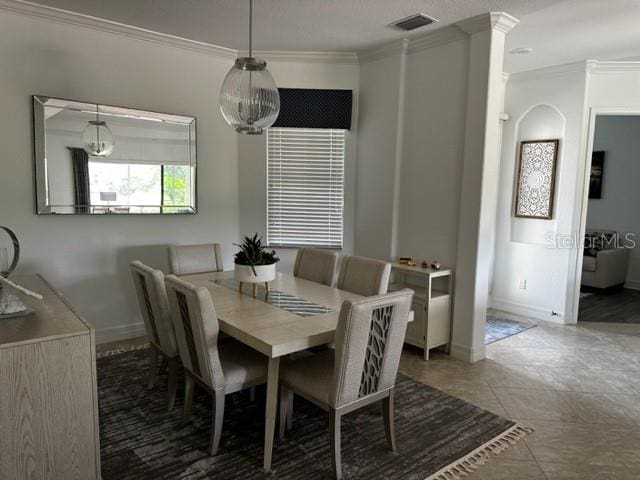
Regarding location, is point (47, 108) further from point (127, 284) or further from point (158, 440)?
point (158, 440)

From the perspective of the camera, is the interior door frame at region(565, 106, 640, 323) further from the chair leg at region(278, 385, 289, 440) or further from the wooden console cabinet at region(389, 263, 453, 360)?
the chair leg at region(278, 385, 289, 440)

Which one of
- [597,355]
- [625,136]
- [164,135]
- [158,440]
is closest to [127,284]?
[164,135]

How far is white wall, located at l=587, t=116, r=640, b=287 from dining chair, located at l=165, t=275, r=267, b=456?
6515 millimetres

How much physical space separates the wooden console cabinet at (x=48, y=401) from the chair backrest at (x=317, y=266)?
6.33 feet

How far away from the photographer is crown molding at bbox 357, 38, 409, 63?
408cm

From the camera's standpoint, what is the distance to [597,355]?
3.99 metres

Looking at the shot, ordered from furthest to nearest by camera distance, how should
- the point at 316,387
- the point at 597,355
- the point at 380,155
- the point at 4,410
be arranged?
the point at 380,155, the point at 597,355, the point at 316,387, the point at 4,410

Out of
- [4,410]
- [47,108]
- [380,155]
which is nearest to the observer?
[4,410]

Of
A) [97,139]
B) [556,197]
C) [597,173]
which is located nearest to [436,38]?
[556,197]

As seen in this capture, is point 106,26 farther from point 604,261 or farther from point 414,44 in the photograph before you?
point 604,261

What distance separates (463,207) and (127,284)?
120 inches

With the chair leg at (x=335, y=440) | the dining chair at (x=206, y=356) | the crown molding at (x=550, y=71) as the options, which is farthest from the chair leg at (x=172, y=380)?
the crown molding at (x=550, y=71)

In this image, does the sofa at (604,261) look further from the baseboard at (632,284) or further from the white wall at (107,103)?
the white wall at (107,103)

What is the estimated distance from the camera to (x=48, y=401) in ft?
5.81
